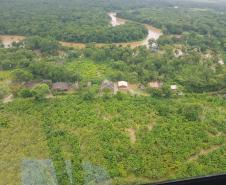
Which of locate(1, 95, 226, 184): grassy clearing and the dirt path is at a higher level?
locate(1, 95, 226, 184): grassy clearing

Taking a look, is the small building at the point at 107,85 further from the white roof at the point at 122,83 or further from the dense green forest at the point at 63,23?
the dense green forest at the point at 63,23

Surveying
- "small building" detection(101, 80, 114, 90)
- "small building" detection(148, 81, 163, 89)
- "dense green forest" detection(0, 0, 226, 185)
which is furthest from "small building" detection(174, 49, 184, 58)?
"small building" detection(101, 80, 114, 90)

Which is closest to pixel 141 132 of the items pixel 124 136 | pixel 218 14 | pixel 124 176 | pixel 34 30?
pixel 124 136

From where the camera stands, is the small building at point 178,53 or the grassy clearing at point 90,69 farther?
the small building at point 178,53

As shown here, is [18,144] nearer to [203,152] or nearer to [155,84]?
[203,152]

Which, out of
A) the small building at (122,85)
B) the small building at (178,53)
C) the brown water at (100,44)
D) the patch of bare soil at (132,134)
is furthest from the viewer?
the brown water at (100,44)

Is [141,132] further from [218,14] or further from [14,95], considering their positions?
[218,14]

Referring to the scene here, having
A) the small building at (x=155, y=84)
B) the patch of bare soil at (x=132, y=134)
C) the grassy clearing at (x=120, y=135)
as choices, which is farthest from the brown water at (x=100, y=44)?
the patch of bare soil at (x=132, y=134)

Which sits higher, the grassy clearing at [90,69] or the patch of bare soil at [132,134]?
the patch of bare soil at [132,134]

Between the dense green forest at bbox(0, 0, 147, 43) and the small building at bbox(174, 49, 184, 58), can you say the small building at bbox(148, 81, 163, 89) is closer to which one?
the small building at bbox(174, 49, 184, 58)
